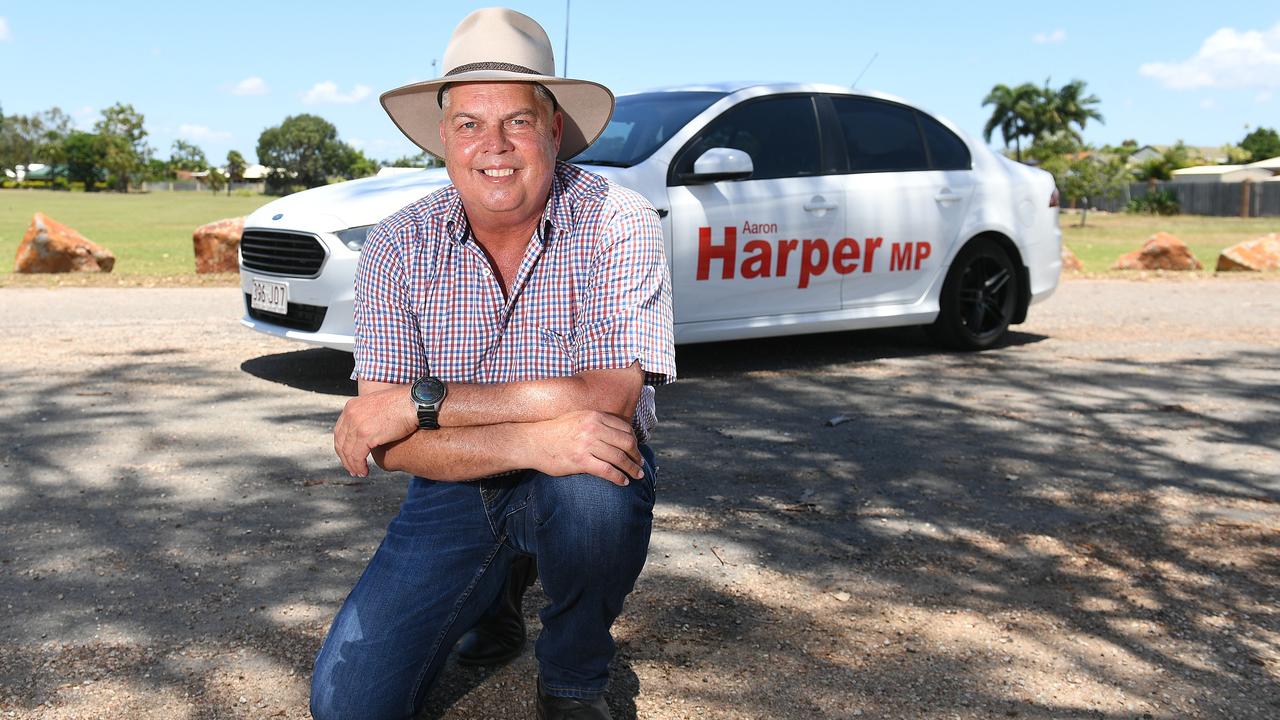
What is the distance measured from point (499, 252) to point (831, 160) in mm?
4631

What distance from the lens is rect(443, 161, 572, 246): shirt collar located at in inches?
104

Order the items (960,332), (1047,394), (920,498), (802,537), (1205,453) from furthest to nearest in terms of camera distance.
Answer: (960,332) → (1047,394) → (1205,453) → (920,498) → (802,537)

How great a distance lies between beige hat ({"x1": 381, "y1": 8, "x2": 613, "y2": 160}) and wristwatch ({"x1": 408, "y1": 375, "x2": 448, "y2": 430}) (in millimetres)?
672

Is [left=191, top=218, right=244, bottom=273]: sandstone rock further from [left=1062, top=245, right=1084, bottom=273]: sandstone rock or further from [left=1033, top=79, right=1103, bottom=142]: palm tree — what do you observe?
[left=1033, top=79, right=1103, bottom=142]: palm tree

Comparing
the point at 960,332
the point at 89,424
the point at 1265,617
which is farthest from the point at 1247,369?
the point at 89,424

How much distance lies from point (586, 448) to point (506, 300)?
1.43 ft

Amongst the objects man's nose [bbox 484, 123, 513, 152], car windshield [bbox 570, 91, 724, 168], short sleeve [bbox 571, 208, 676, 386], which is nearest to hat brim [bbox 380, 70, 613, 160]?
man's nose [bbox 484, 123, 513, 152]

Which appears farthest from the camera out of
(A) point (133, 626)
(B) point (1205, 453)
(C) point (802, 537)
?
(B) point (1205, 453)

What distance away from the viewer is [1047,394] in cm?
634

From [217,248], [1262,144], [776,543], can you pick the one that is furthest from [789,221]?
[1262,144]

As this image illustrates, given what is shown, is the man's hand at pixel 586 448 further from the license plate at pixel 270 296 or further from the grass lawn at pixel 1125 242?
the grass lawn at pixel 1125 242

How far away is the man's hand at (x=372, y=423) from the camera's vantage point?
2.47m

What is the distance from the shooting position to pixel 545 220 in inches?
104

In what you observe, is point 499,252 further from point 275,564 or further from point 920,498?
point 920,498
